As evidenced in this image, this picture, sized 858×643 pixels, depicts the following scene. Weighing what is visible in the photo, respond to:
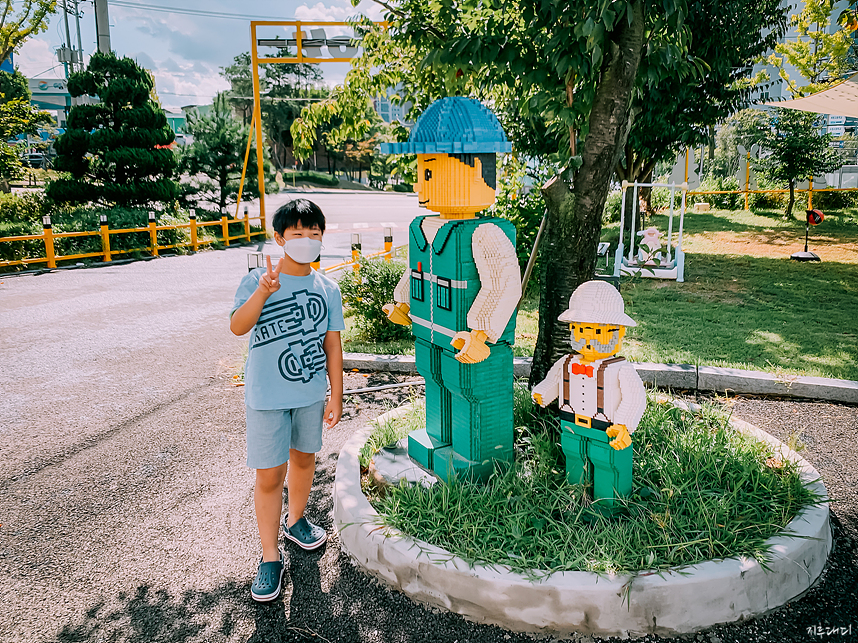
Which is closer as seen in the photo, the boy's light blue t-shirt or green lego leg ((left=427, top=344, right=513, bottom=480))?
the boy's light blue t-shirt

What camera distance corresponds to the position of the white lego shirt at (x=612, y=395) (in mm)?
2803

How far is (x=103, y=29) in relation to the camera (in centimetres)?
1560

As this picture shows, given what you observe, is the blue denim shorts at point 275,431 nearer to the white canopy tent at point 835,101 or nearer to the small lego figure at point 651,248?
the white canopy tent at point 835,101

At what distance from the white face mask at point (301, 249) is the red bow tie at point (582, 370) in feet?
4.33

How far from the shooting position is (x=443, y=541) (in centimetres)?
279

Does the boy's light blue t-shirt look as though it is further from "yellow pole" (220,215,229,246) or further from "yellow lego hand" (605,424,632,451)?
"yellow pole" (220,215,229,246)

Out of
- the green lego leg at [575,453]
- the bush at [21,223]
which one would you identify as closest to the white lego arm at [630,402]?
the green lego leg at [575,453]

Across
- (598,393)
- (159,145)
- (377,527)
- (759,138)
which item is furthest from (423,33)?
(759,138)

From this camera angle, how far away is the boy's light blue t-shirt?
2.75 meters

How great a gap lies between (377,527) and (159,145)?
1583cm

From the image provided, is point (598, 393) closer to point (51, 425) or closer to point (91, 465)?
point (91, 465)

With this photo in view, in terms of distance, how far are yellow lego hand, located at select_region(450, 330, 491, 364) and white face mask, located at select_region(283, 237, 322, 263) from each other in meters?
0.81

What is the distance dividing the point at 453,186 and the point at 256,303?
116 cm

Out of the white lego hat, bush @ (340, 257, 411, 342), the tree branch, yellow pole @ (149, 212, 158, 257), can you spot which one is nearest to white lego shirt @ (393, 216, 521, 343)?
the white lego hat
